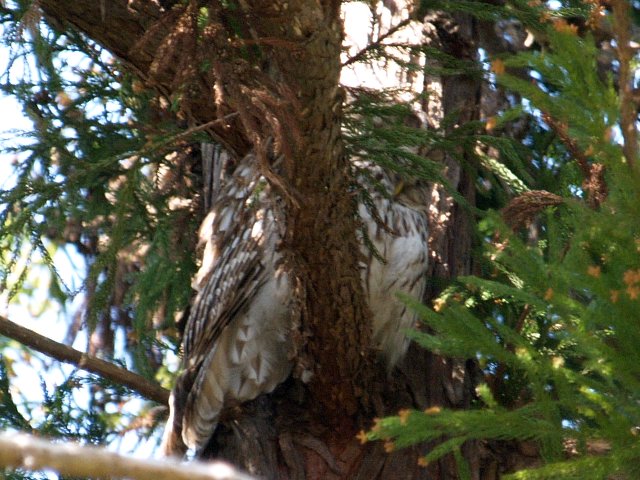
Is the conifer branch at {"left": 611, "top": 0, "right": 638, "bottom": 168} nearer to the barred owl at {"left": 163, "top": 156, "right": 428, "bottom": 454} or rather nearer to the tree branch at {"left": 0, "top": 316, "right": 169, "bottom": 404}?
the barred owl at {"left": 163, "top": 156, "right": 428, "bottom": 454}

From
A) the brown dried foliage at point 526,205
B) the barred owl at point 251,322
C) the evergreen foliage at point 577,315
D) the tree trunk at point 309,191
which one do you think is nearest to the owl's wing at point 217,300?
the barred owl at point 251,322

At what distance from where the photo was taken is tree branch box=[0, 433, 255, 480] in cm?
102

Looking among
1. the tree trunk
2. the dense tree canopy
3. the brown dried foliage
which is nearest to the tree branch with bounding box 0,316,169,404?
the dense tree canopy

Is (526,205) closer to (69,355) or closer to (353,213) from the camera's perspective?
(353,213)

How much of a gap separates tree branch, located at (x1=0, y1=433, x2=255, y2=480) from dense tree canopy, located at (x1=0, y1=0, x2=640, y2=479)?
110 centimetres

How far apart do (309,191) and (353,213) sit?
26cm

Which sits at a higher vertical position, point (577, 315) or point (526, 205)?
point (526, 205)

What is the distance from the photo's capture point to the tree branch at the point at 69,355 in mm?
3412

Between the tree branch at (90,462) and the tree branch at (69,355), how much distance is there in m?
2.30

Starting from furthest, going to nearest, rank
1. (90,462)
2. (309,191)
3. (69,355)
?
(69,355) < (309,191) < (90,462)

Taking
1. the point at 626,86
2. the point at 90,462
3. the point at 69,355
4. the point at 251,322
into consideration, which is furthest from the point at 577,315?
the point at 69,355

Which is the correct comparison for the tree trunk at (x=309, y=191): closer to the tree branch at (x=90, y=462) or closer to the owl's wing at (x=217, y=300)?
the owl's wing at (x=217, y=300)

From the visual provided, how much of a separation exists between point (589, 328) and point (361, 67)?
2.59m

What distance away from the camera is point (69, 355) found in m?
3.60
